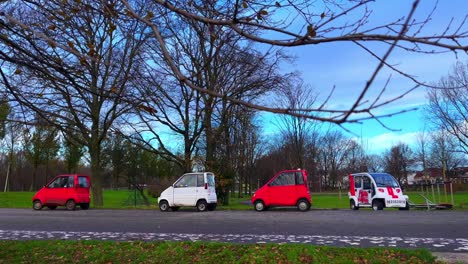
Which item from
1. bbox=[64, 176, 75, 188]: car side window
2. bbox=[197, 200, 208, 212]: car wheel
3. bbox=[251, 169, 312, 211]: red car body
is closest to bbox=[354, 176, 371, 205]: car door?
bbox=[251, 169, 312, 211]: red car body

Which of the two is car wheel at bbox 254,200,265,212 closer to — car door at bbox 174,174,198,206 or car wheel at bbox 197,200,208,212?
→ car wheel at bbox 197,200,208,212

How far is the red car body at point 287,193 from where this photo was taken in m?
20.2

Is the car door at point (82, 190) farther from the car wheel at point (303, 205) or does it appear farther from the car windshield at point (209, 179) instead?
the car wheel at point (303, 205)

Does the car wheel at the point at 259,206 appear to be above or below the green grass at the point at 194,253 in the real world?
above

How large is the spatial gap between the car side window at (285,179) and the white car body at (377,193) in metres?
3.93

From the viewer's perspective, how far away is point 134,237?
10.2 meters

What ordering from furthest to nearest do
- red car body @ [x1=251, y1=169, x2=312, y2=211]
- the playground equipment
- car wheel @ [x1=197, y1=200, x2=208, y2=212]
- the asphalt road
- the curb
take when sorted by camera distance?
1. the playground equipment
2. car wheel @ [x1=197, y1=200, x2=208, y2=212]
3. red car body @ [x1=251, y1=169, x2=312, y2=211]
4. the asphalt road
5. the curb

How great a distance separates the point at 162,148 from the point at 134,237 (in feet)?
63.2

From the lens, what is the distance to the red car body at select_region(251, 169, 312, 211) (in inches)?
796

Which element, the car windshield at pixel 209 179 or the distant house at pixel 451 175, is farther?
the distant house at pixel 451 175

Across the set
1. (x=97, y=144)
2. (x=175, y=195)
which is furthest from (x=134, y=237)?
(x=97, y=144)

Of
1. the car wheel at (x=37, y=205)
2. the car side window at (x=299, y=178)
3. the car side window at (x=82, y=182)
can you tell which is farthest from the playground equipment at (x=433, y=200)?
the car wheel at (x=37, y=205)

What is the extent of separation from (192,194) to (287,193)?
451 cm

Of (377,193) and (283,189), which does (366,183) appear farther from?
(283,189)
